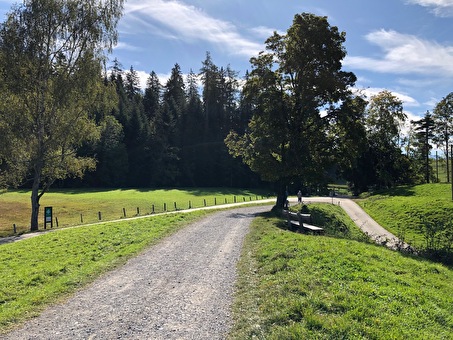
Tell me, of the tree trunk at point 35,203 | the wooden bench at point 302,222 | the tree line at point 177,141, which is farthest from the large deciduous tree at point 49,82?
the tree line at point 177,141

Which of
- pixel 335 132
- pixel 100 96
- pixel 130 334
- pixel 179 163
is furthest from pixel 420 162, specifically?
pixel 130 334

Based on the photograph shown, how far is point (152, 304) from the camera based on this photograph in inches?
285

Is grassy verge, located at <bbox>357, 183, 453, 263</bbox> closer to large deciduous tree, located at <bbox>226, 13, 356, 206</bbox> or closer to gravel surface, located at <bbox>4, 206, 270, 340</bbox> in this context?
large deciduous tree, located at <bbox>226, 13, 356, 206</bbox>

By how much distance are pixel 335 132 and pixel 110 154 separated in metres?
59.0

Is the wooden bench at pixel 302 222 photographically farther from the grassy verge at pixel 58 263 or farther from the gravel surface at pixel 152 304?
the grassy verge at pixel 58 263

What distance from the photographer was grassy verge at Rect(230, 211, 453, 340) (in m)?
5.50

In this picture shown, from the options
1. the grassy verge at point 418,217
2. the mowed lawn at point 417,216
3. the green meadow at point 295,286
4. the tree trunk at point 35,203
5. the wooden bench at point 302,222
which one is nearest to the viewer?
the green meadow at point 295,286

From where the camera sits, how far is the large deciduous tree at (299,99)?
26.6 m

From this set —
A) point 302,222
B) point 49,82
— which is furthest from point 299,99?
point 49,82

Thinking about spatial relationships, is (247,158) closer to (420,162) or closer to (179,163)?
(420,162)

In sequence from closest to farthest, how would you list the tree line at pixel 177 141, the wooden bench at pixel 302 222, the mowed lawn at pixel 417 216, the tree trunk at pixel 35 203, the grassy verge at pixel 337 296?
the grassy verge at pixel 337 296
the wooden bench at pixel 302 222
the mowed lawn at pixel 417 216
the tree trunk at pixel 35 203
the tree line at pixel 177 141

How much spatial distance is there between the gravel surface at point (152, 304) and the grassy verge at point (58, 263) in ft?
1.72

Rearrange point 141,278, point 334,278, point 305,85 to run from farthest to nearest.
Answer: point 305,85 → point 141,278 → point 334,278

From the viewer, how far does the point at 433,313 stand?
6.57m
